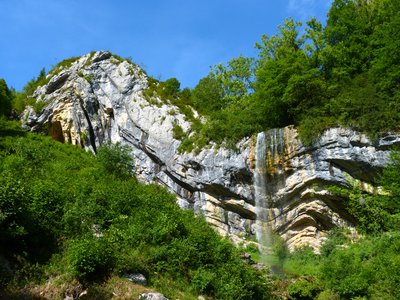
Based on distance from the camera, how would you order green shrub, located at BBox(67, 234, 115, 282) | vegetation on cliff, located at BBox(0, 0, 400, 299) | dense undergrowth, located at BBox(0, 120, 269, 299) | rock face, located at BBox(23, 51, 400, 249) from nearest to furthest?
green shrub, located at BBox(67, 234, 115, 282) < dense undergrowth, located at BBox(0, 120, 269, 299) < vegetation on cliff, located at BBox(0, 0, 400, 299) < rock face, located at BBox(23, 51, 400, 249)

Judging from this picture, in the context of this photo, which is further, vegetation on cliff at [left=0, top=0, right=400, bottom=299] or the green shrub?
vegetation on cliff at [left=0, top=0, right=400, bottom=299]

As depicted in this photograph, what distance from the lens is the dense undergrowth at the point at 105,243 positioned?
11.0 meters

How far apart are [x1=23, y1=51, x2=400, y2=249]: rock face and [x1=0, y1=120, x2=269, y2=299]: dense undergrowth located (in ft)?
21.4

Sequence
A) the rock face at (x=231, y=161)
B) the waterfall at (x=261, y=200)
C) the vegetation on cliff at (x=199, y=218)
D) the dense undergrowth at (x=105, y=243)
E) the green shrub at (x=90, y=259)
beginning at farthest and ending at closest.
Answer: the waterfall at (x=261, y=200) < the rock face at (x=231, y=161) < the vegetation on cliff at (x=199, y=218) < the dense undergrowth at (x=105, y=243) < the green shrub at (x=90, y=259)

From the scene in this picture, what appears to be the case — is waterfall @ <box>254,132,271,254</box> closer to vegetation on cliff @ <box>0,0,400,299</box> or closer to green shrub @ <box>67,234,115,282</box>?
vegetation on cliff @ <box>0,0,400,299</box>

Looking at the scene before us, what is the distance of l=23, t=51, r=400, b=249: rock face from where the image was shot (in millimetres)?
21016

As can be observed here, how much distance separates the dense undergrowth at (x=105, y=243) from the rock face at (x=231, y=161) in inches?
256

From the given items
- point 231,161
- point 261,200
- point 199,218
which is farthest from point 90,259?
point 231,161

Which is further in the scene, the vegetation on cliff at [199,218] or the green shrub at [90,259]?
the vegetation on cliff at [199,218]

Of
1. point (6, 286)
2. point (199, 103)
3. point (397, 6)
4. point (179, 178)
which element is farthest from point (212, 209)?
point (397, 6)

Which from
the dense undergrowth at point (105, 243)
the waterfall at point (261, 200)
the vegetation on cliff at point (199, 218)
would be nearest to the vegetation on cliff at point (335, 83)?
the vegetation on cliff at point (199, 218)

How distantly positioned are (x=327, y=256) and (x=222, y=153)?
8.01 metres

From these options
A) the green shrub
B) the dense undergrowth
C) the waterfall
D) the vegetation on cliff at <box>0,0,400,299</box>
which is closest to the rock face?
the waterfall

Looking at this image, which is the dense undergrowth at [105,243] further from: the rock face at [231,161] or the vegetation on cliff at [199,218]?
the rock face at [231,161]
